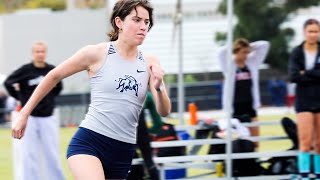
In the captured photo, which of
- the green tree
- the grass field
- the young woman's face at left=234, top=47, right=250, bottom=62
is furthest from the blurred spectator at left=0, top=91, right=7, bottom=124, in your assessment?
the young woman's face at left=234, top=47, right=250, bottom=62

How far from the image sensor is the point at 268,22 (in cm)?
2900

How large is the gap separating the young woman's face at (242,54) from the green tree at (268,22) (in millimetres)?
17253

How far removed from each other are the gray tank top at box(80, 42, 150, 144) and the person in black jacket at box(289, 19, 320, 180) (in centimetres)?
380

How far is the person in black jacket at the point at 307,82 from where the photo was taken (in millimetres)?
8953

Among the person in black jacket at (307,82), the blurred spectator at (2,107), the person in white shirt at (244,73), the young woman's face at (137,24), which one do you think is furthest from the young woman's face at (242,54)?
the blurred spectator at (2,107)

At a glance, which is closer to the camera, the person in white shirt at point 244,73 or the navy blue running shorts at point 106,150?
the navy blue running shorts at point 106,150

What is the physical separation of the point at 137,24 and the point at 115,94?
0.45m

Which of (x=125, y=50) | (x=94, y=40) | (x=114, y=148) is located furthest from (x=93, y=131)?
(x=94, y=40)

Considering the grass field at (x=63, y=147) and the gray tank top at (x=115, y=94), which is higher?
the gray tank top at (x=115, y=94)

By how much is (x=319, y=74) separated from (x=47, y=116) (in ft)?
9.53

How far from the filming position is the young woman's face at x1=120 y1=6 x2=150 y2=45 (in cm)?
544

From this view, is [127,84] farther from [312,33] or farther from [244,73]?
[244,73]

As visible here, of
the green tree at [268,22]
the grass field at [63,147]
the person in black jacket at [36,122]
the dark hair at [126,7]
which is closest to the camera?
the dark hair at [126,7]

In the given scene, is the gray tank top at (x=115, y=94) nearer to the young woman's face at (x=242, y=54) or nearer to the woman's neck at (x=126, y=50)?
the woman's neck at (x=126, y=50)
